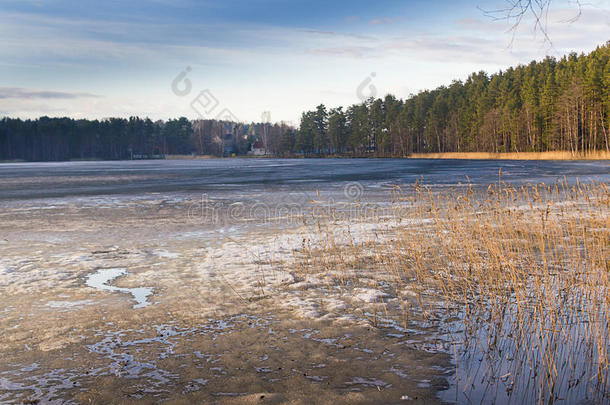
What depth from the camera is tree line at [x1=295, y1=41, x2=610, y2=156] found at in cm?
8044

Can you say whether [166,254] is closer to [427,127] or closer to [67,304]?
[67,304]

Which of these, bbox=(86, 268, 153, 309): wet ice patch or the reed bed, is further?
bbox=(86, 268, 153, 309): wet ice patch

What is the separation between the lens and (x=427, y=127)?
128m

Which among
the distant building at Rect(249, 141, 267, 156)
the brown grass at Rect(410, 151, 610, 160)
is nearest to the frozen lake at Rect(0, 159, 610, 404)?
the brown grass at Rect(410, 151, 610, 160)

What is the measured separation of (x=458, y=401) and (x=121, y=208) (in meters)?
18.3

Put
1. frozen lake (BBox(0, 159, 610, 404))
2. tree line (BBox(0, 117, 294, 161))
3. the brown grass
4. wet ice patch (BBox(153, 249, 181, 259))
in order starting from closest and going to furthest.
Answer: frozen lake (BBox(0, 159, 610, 404)) → wet ice patch (BBox(153, 249, 181, 259)) → the brown grass → tree line (BBox(0, 117, 294, 161))

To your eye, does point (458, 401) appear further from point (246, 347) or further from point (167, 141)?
point (167, 141)

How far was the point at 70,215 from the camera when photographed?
715 inches

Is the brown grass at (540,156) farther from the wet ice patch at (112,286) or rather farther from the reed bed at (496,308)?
the wet ice patch at (112,286)

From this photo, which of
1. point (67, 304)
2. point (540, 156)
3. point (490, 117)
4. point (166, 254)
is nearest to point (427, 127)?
point (490, 117)

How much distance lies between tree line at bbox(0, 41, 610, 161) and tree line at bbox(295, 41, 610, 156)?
21 cm

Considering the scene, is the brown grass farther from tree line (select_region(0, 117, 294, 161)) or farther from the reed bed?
tree line (select_region(0, 117, 294, 161))

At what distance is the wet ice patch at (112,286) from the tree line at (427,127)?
270 ft

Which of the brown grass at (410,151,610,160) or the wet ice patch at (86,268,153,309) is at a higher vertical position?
the brown grass at (410,151,610,160)
